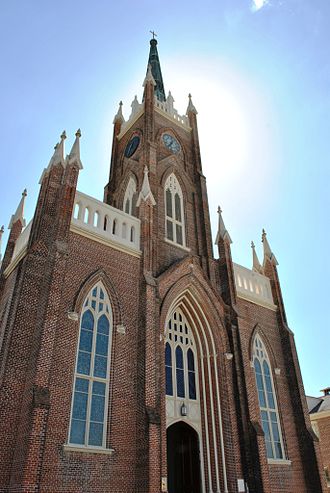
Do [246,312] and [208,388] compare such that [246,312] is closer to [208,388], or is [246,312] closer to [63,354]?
[208,388]

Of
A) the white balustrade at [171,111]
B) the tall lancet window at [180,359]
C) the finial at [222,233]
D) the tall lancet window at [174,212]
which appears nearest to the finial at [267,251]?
the finial at [222,233]

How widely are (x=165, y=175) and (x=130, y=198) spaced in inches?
94.6

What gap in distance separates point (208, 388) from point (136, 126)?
53.9ft

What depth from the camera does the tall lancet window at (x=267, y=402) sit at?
59.7 ft

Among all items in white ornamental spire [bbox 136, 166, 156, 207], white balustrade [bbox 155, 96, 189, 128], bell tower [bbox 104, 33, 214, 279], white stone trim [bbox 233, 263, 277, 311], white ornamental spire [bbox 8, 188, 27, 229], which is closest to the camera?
white ornamental spire [bbox 136, 166, 156, 207]

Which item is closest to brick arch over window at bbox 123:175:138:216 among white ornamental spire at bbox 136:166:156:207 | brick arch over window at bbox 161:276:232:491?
white ornamental spire at bbox 136:166:156:207

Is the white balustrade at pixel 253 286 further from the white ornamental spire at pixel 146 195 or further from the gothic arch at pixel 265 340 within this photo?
the white ornamental spire at pixel 146 195

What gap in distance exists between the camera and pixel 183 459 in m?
16.9

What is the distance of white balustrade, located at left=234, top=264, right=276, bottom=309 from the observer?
21.6 meters

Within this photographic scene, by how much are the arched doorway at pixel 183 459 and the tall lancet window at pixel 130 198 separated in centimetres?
1135

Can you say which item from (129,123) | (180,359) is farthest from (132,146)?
(180,359)

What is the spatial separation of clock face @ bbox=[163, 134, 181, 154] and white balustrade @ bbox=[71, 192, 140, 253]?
7.98 metres

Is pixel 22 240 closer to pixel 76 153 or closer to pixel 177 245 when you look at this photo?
pixel 76 153

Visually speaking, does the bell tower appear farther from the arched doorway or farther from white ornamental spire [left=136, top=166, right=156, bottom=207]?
the arched doorway
